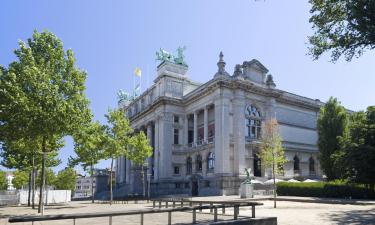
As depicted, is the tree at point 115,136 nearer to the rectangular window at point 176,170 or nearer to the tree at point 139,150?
the tree at point 139,150

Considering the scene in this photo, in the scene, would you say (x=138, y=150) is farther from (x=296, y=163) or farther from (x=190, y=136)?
(x=296, y=163)

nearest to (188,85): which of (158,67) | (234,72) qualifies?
(158,67)

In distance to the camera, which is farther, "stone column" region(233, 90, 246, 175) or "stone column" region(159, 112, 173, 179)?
"stone column" region(159, 112, 173, 179)

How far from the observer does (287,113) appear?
2509 inches

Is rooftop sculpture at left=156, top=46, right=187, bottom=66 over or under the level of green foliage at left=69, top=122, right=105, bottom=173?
over

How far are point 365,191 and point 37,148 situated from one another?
31.2 meters

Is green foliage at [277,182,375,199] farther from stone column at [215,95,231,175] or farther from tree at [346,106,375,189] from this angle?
stone column at [215,95,231,175]

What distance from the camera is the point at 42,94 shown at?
78.9 ft

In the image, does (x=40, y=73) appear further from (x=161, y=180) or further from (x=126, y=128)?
(x=161, y=180)

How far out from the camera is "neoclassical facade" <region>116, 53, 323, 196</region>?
5434cm

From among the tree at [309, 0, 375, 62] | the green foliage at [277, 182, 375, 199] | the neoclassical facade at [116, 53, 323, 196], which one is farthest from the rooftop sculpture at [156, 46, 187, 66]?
the tree at [309, 0, 375, 62]

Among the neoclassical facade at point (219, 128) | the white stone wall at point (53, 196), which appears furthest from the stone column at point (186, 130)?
the white stone wall at point (53, 196)

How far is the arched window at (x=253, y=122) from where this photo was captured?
5800 cm

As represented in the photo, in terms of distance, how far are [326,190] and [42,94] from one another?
2982 cm
